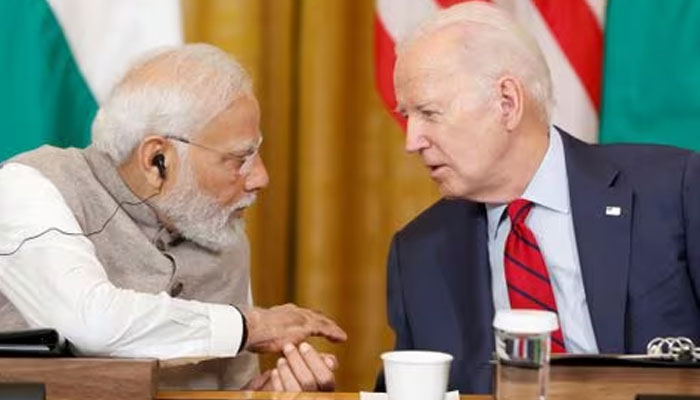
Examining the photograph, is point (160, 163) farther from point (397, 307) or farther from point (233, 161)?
point (397, 307)

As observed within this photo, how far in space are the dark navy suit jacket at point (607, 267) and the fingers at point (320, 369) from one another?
0.15 m

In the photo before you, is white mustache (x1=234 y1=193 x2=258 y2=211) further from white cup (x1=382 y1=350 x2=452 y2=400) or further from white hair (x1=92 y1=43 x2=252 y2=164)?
white cup (x1=382 y1=350 x2=452 y2=400)

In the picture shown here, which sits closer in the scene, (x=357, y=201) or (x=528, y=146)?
(x=528, y=146)

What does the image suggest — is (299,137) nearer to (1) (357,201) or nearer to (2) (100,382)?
(1) (357,201)

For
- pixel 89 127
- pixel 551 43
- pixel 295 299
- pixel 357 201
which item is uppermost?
pixel 551 43

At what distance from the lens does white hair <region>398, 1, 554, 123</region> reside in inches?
79.3

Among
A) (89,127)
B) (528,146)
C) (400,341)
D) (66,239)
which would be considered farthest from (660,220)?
(89,127)

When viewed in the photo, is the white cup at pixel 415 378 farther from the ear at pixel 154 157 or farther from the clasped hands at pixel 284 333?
the ear at pixel 154 157

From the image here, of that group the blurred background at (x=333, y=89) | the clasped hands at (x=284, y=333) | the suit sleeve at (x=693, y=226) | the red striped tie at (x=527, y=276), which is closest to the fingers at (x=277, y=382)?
the clasped hands at (x=284, y=333)

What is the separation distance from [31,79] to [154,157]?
0.68 meters

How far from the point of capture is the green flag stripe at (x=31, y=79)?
107 inches

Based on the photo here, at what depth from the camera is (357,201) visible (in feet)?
9.18

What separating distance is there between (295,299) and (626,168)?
3.25 feet

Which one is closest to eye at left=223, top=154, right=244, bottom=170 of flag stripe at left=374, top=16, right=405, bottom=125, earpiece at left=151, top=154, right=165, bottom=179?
earpiece at left=151, top=154, right=165, bottom=179
